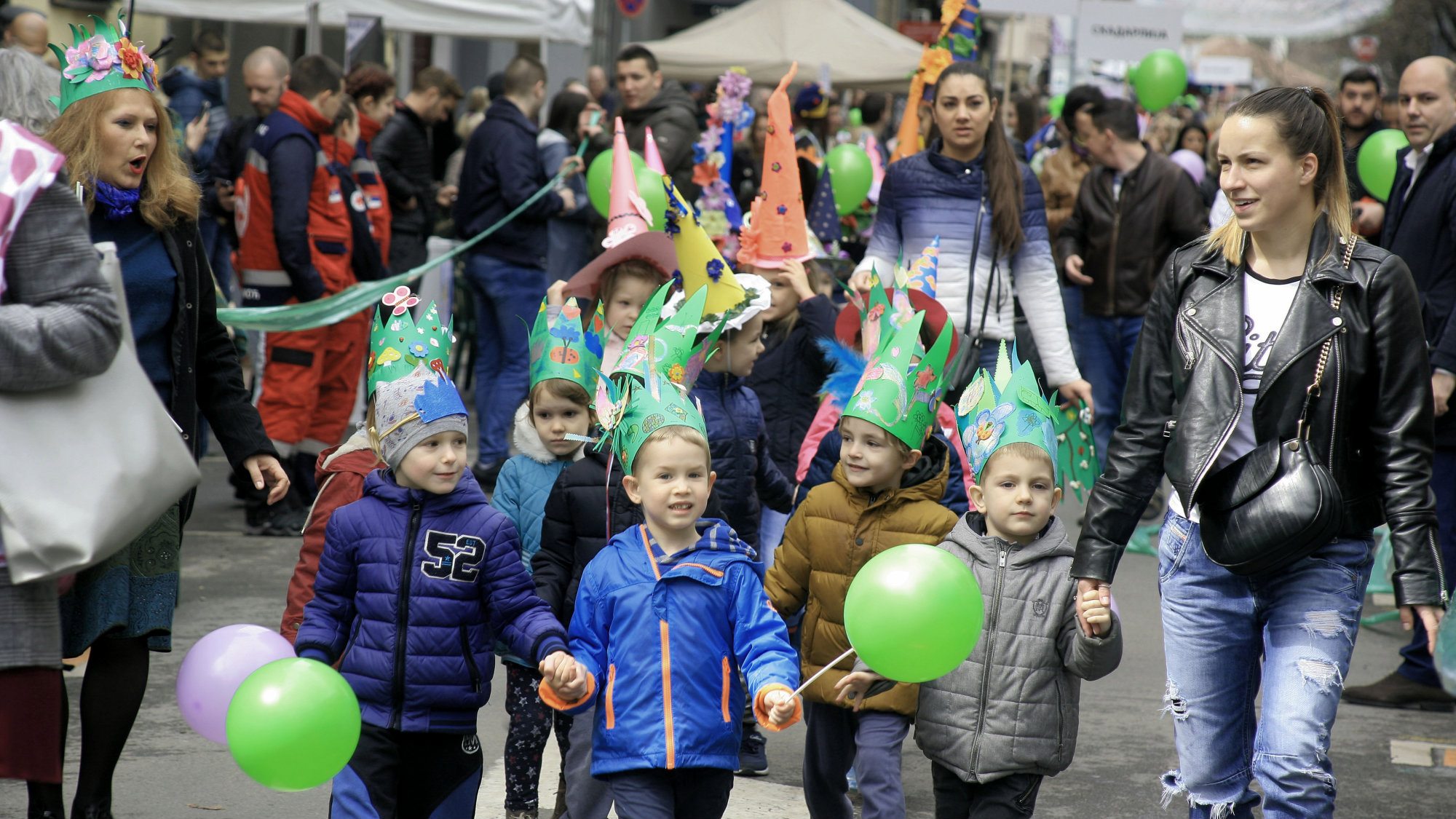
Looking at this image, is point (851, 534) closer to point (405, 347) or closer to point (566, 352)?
point (566, 352)

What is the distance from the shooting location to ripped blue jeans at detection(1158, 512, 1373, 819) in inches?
144

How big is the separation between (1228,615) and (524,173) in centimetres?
716

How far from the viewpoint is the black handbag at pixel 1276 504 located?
141 inches

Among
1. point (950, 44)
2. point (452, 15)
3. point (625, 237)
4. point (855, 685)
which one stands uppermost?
point (452, 15)

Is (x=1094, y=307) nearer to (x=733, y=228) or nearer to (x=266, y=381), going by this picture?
(x=733, y=228)

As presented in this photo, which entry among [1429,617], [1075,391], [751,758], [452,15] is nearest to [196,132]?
[452,15]

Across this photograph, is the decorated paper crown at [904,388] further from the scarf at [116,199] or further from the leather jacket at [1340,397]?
the scarf at [116,199]

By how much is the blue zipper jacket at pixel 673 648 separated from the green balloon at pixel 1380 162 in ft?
21.0

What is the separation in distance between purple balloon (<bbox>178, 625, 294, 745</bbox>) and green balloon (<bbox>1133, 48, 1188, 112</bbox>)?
471 inches

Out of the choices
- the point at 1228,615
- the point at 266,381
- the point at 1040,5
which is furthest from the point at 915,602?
the point at 1040,5

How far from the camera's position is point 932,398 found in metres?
4.66

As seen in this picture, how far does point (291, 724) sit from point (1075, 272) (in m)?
7.24

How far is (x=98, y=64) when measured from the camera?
421cm

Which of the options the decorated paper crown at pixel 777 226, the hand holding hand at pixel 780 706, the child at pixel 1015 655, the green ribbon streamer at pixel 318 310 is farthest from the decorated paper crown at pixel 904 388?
the green ribbon streamer at pixel 318 310
